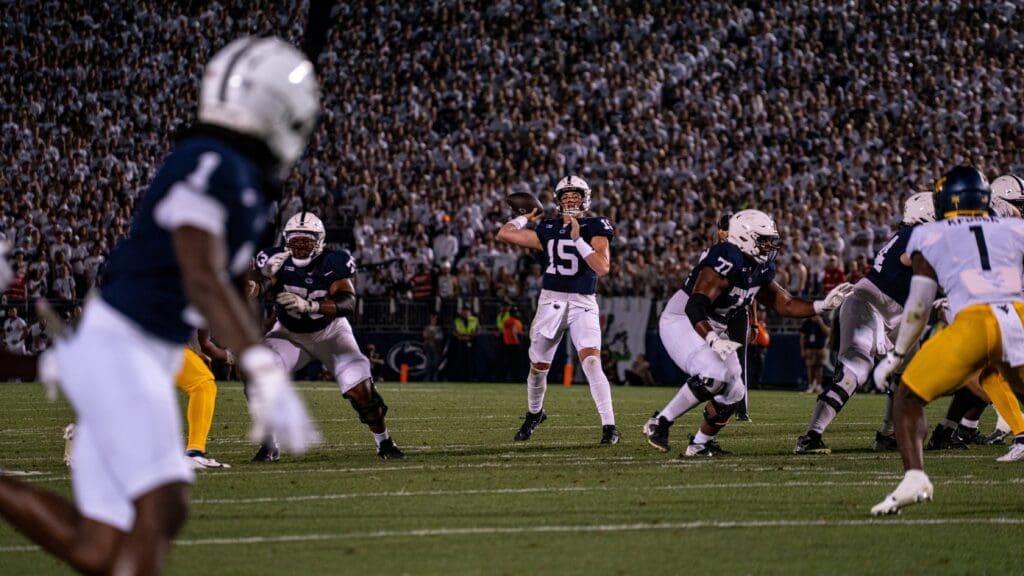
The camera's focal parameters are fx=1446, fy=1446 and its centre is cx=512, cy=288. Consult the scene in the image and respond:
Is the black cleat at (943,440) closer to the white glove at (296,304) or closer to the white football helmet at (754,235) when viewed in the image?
the white football helmet at (754,235)

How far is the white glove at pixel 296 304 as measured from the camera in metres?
9.47

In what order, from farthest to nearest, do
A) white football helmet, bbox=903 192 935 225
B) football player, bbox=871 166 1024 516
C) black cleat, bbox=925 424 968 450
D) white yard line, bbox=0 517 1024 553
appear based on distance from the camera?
black cleat, bbox=925 424 968 450
white football helmet, bbox=903 192 935 225
football player, bbox=871 166 1024 516
white yard line, bbox=0 517 1024 553

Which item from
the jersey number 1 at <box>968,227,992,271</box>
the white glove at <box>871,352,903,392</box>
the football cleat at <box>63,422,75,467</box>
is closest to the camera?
the white glove at <box>871,352,903,392</box>

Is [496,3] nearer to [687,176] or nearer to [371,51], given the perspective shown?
[371,51]

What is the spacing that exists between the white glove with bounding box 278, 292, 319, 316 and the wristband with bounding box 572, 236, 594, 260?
286 cm

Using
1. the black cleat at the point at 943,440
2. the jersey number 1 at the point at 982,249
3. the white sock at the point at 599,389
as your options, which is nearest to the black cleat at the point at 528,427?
the white sock at the point at 599,389

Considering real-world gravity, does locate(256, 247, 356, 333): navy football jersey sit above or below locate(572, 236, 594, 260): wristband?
below

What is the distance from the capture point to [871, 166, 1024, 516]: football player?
6953 mm

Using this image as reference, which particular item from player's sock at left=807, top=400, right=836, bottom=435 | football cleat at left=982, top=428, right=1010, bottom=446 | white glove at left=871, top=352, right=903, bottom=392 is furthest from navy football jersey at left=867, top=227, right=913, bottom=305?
white glove at left=871, top=352, right=903, bottom=392

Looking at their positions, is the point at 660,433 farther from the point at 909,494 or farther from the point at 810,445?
the point at 909,494

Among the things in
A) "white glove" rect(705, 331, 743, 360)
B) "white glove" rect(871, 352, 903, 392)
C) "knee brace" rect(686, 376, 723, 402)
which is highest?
"white glove" rect(871, 352, 903, 392)

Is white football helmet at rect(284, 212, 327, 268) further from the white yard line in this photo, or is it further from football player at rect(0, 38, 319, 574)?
football player at rect(0, 38, 319, 574)

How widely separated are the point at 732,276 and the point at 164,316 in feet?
21.8

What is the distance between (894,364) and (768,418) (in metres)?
7.05
